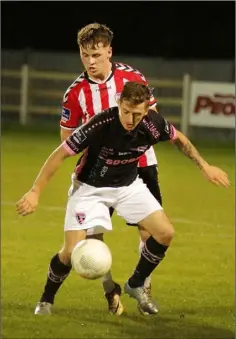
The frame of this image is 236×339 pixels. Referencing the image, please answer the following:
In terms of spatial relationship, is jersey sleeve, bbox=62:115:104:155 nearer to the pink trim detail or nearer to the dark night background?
the pink trim detail

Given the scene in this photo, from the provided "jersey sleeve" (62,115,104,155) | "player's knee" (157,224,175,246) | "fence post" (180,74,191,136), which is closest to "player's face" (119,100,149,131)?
"jersey sleeve" (62,115,104,155)

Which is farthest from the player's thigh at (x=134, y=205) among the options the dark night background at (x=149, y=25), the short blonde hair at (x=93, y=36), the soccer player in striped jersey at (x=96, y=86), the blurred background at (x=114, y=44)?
the dark night background at (x=149, y=25)

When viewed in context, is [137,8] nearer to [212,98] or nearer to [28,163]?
[212,98]

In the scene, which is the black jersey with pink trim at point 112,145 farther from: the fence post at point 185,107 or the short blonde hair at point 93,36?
the fence post at point 185,107

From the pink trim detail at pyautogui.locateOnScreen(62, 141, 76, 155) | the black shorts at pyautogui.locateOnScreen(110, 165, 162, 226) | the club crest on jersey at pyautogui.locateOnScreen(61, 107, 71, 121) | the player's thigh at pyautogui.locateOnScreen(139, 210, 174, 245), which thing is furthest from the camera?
the black shorts at pyautogui.locateOnScreen(110, 165, 162, 226)

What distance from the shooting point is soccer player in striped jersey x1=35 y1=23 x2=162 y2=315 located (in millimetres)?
7293

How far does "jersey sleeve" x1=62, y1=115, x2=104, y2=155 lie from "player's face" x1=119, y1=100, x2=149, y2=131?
179mm

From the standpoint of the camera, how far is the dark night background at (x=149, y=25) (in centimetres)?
3412

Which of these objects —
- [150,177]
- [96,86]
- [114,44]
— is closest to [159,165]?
[150,177]

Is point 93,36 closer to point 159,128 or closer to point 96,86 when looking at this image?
point 96,86

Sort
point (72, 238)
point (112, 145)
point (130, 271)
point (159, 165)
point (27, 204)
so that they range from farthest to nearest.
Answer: point (159, 165)
point (130, 271)
point (72, 238)
point (112, 145)
point (27, 204)

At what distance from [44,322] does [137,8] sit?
28642 mm

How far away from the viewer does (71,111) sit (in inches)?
297

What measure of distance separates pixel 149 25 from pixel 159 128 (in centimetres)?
2782
